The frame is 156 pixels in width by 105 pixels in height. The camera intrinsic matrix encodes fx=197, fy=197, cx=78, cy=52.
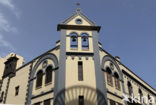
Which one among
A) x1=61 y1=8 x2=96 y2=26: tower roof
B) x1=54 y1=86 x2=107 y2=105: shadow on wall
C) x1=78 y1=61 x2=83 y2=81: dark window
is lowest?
x1=54 y1=86 x2=107 y2=105: shadow on wall

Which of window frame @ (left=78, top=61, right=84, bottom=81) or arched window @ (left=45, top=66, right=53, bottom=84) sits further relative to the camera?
arched window @ (left=45, top=66, right=53, bottom=84)

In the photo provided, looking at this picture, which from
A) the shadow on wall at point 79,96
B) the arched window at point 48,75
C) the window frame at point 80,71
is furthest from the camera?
the arched window at point 48,75

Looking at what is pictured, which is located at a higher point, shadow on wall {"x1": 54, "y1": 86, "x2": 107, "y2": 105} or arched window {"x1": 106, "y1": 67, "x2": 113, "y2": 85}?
arched window {"x1": 106, "y1": 67, "x2": 113, "y2": 85}

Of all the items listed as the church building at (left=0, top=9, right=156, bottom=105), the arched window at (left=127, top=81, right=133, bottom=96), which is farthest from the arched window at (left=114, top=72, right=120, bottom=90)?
the arched window at (left=127, top=81, right=133, bottom=96)

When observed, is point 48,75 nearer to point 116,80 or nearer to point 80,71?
point 80,71

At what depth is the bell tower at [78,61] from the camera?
18.8 meters

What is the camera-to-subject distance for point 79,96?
18578 millimetres

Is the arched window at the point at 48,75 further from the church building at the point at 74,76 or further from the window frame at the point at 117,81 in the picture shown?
the window frame at the point at 117,81

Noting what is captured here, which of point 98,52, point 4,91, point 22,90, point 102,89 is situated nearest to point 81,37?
point 98,52

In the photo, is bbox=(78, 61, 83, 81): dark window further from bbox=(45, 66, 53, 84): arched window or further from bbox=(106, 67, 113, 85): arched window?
bbox=(106, 67, 113, 85): arched window

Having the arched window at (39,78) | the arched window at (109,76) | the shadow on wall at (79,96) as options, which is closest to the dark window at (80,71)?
the shadow on wall at (79,96)

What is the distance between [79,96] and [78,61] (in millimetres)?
3756

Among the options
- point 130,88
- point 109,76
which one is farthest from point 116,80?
point 130,88

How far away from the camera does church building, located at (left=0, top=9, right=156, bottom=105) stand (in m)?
18.9
